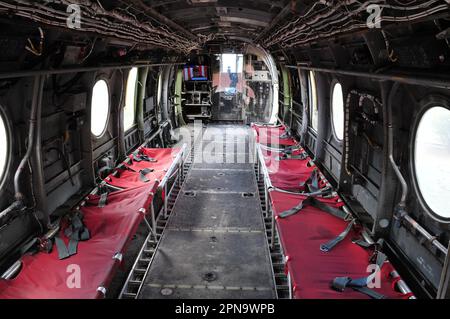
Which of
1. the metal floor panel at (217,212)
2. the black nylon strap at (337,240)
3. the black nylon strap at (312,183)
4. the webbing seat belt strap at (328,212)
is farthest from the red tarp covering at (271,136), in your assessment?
the black nylon strap at (337,240)

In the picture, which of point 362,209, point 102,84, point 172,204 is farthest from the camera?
point 172,204

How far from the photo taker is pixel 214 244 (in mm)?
5812

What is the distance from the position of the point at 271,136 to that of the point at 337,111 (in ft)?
12.0

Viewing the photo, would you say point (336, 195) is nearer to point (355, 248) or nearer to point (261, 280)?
point (355, 248)

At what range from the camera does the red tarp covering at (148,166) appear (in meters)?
6.65

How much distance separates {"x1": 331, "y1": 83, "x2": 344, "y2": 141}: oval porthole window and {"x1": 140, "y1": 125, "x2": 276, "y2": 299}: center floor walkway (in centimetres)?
214

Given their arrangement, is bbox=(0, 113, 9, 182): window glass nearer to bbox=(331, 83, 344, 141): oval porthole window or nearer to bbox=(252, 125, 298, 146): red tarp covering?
bbox=(331, 83, 344, 141): oval porthole window

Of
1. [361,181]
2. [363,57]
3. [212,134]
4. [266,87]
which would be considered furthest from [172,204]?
[266,87]

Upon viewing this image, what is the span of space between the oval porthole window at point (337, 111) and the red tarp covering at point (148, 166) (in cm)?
346

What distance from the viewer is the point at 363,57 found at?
4.86m

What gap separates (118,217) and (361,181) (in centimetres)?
369

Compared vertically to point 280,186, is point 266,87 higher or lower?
higher

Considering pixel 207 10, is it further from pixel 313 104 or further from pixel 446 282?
pixel 446 282

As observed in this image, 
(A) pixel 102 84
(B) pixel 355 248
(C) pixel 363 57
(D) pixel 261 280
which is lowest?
(D) pixel 261 280
